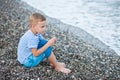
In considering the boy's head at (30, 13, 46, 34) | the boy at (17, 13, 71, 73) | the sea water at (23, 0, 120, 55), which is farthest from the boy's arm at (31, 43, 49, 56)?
the sea water at (23, 0, 120, 55)

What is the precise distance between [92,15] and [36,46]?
43.0 ft

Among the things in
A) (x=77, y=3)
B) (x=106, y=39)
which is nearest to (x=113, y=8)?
(x=77, y=3)

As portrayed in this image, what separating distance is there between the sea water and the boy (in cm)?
520

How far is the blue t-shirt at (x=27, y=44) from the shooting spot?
7305 millimetres

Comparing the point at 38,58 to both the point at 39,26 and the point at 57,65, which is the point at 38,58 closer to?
the point at 57,65

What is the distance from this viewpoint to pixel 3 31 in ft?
34.3

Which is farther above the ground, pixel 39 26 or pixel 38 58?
pixel 39 26

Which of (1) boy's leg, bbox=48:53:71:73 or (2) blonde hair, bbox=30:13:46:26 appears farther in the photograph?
(1) boy's leg, bbox=48:53:71:73

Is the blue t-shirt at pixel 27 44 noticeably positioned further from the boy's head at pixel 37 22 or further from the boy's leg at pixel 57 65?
the boy's leg at pixel 57 65

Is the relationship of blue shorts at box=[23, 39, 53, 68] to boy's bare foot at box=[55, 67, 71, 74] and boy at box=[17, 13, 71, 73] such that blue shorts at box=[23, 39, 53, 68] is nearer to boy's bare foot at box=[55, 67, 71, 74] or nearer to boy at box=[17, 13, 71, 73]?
boy at box=[17, 13, 71, 73]

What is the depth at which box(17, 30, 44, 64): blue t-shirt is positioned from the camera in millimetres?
7305

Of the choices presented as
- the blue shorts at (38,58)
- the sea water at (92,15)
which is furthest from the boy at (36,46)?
the sea water at (92,15)

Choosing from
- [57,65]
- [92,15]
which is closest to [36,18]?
[57,65]

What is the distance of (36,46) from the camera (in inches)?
287
